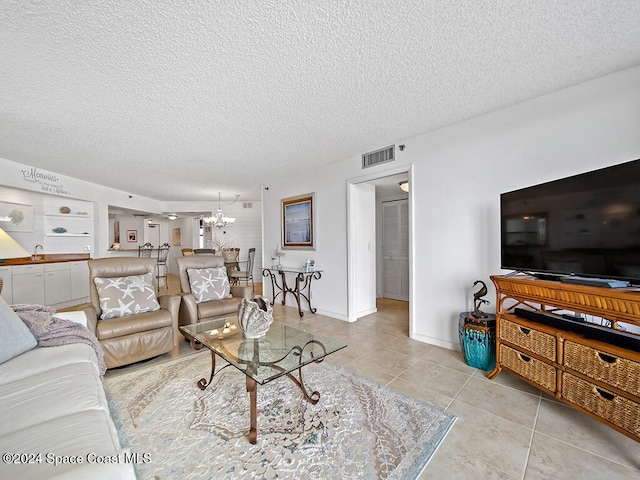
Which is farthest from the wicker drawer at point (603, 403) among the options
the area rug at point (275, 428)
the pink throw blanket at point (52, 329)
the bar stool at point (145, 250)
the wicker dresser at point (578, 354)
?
the bar stool at point (145, 250)

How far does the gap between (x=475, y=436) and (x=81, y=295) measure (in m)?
6.86

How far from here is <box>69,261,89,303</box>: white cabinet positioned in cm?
507

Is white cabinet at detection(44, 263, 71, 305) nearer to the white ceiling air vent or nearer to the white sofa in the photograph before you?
the white sofa

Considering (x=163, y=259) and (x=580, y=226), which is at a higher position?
(x=580, y=226)

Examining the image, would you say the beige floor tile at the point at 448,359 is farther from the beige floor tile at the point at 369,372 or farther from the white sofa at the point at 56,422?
the white sofa at the point at 56,422

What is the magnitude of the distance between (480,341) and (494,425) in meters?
0.80

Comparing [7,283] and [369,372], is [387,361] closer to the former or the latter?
[369,372]

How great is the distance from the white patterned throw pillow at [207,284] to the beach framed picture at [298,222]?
1591 mm

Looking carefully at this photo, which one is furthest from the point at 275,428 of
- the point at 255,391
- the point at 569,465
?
the point at 569,465

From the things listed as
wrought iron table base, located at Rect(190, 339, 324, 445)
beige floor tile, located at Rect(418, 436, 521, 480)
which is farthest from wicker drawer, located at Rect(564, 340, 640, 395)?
wrought iron table base, located at Rect(190, 339, 324, 445)

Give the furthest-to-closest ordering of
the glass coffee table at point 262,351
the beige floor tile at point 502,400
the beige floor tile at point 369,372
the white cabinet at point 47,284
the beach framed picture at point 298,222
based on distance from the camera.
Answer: the beach framed picture at point 298,222, the white cabinet at point 47,284, the beige floor tile at point 369,372, the beige floor tile at point 502,400, the glass coffee table at point 262,351

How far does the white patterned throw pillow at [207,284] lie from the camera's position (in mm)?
3234

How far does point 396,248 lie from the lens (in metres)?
5.30

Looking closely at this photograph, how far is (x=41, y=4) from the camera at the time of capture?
1383mm
